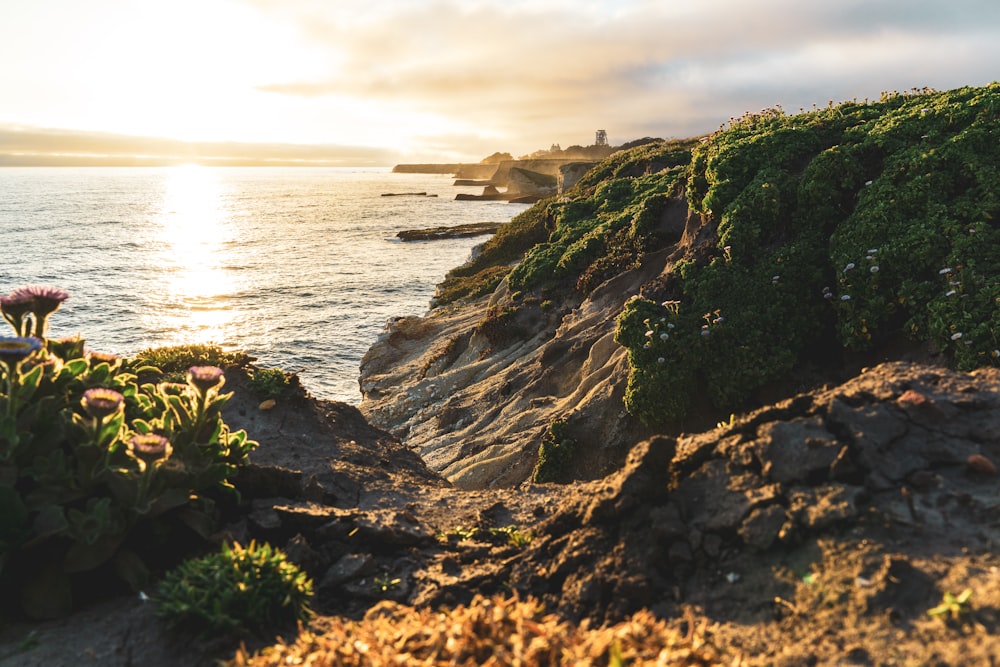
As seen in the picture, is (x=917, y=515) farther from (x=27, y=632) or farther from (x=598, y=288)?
(x=598, y=288)

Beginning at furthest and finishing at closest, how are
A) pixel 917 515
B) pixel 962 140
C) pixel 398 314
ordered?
pixel 398 314
pixel 962 140
pixel 917 515

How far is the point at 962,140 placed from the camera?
9984mm

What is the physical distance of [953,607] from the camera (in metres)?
3.17

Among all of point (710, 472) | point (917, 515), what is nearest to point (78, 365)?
point (710, 472)

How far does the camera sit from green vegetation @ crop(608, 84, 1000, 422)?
8672 millimetres

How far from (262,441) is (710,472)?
648 cm

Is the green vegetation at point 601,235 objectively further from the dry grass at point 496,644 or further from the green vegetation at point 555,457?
the dry grass at point 496,644

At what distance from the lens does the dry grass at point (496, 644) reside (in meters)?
3.38

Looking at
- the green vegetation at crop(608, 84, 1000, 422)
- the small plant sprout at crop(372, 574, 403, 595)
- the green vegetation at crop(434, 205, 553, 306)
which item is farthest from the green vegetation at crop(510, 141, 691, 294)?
the small plant sprout at crop(372, 574, 403, 595)

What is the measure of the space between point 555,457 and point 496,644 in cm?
725

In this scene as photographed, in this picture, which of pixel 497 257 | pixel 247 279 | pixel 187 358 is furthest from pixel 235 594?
pixel 247 279

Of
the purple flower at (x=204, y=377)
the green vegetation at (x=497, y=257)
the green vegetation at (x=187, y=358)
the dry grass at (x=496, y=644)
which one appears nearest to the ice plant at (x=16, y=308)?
the purple flower at (x=204, y=377)

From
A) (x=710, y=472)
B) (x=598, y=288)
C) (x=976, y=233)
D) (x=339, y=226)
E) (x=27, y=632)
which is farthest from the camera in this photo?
(x=339, y=226)

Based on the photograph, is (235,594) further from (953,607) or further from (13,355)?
(953,607)
